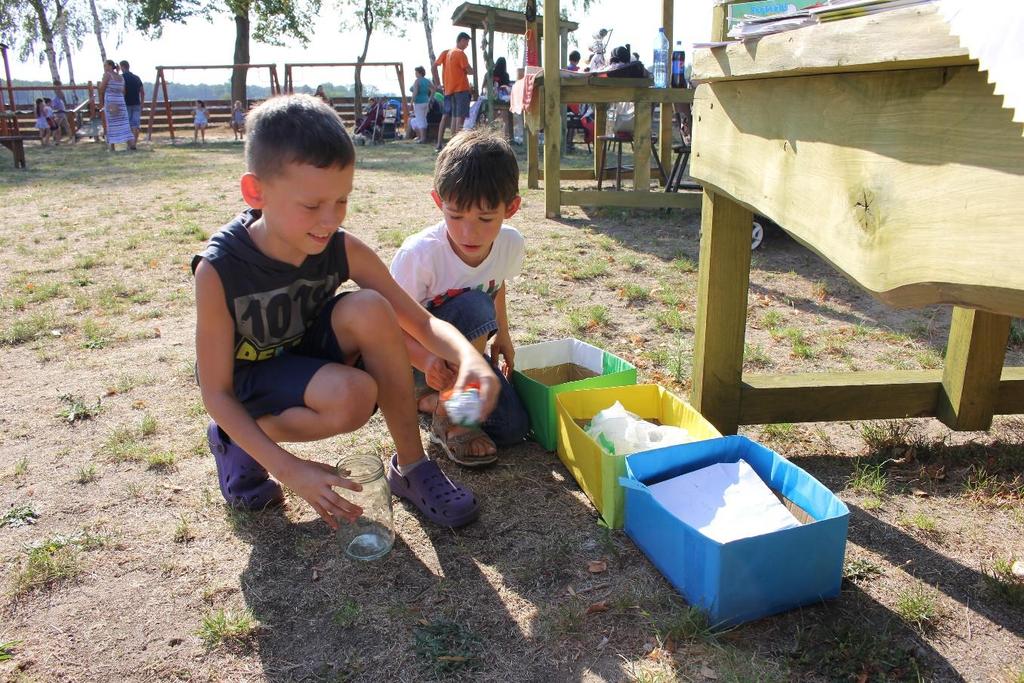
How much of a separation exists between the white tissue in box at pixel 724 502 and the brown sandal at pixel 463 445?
2.11 ft

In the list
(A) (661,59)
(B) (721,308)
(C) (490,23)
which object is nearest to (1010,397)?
(B) (721,308)

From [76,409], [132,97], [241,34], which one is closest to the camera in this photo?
[76,409]

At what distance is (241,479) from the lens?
225cm

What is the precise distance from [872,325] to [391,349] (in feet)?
9.34

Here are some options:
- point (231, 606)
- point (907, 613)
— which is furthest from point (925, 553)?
point (231, 606)

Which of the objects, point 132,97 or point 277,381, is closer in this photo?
point 277,381

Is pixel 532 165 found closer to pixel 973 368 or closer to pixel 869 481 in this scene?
pixel 973 368

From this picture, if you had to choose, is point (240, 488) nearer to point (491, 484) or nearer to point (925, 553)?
point (491, 484)

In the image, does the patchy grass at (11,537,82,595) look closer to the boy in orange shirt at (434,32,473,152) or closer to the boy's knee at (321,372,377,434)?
the boy's knee at (321,372,377,434)

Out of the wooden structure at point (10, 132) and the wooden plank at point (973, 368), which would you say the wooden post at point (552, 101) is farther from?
the wooden structure at point (10, 132)

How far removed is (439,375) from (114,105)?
16319 millimetres

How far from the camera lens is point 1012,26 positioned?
92cm

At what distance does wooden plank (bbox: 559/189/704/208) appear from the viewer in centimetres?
642

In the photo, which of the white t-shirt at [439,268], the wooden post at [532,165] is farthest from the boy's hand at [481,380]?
the wooden post at [532,165]
